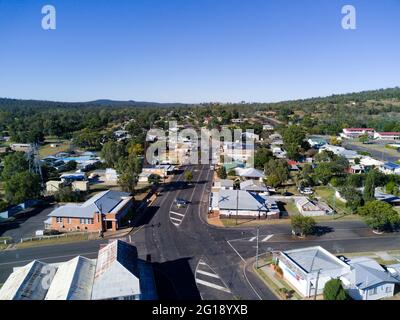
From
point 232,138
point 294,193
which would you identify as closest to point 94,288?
point 294,193

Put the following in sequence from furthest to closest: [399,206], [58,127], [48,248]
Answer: [58,127] → [399,206] → [48,248]

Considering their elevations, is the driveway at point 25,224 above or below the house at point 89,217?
below

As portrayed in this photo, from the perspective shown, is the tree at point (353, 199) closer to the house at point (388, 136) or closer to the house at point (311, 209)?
the house at point (311, 209)

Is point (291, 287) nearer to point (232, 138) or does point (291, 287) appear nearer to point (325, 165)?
point (325, 165)

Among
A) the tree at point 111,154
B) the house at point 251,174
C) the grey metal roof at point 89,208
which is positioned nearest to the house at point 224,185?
the house at point 251,174

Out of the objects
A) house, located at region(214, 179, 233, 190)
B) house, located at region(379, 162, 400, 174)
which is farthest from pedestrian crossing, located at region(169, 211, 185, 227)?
house, located at region(379, 162, 400, 174)
